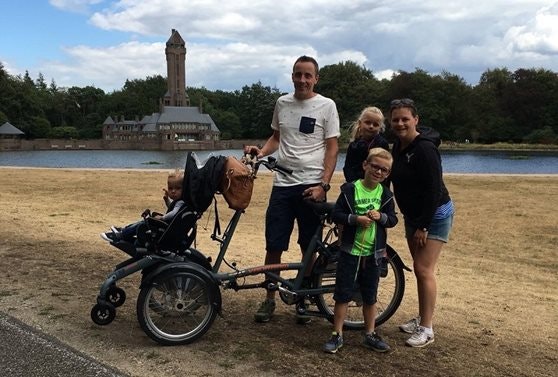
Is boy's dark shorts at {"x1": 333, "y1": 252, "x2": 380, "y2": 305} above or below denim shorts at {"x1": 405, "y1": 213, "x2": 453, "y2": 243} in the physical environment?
below

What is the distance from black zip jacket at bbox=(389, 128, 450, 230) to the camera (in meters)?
3.74

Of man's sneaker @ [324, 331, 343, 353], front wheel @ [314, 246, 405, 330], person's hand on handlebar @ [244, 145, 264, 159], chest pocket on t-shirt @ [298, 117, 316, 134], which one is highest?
chest pocket on t-shirt @ [298, 117, 316, 134]

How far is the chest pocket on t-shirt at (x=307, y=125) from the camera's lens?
429cm

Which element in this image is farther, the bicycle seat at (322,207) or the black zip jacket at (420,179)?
the bicycle seat at (322,207)

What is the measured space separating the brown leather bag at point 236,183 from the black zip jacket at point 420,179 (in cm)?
107

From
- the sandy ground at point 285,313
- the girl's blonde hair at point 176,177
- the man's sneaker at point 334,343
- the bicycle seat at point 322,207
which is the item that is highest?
→ the girl's blonde hair at point 176,177

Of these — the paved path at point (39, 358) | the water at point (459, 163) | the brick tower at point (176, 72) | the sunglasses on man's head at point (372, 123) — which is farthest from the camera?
the brick tower at point (176, 72)

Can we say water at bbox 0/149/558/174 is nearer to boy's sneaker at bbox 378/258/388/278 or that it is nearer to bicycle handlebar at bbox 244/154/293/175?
bicycle handlebar at bbox 244/154/293/175

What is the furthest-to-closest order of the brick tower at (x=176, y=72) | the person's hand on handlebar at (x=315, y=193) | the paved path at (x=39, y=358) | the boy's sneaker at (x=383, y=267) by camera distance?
the brick tower at (x=176, y=72)
the person's hand on handlebar at (x=315, y=193)
the boy's sneaker at (x=383, y=267)
the paved path at (x=39, y=358)

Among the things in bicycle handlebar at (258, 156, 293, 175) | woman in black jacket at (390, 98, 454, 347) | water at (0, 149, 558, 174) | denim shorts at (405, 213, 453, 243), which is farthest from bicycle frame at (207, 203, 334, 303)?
water at (0, 149, 558, 174)

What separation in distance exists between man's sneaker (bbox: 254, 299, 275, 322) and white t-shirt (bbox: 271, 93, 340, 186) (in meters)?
0.99

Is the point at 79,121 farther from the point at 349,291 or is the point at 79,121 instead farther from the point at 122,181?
the point at 349,291

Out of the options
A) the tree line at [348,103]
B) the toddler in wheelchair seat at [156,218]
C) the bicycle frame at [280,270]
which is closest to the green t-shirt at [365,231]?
the bicycle frame at [280,270]

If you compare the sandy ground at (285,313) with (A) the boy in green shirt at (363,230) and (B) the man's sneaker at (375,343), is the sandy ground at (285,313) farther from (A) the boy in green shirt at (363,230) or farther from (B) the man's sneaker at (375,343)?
(A) the boy in green shirt at (363,230)
